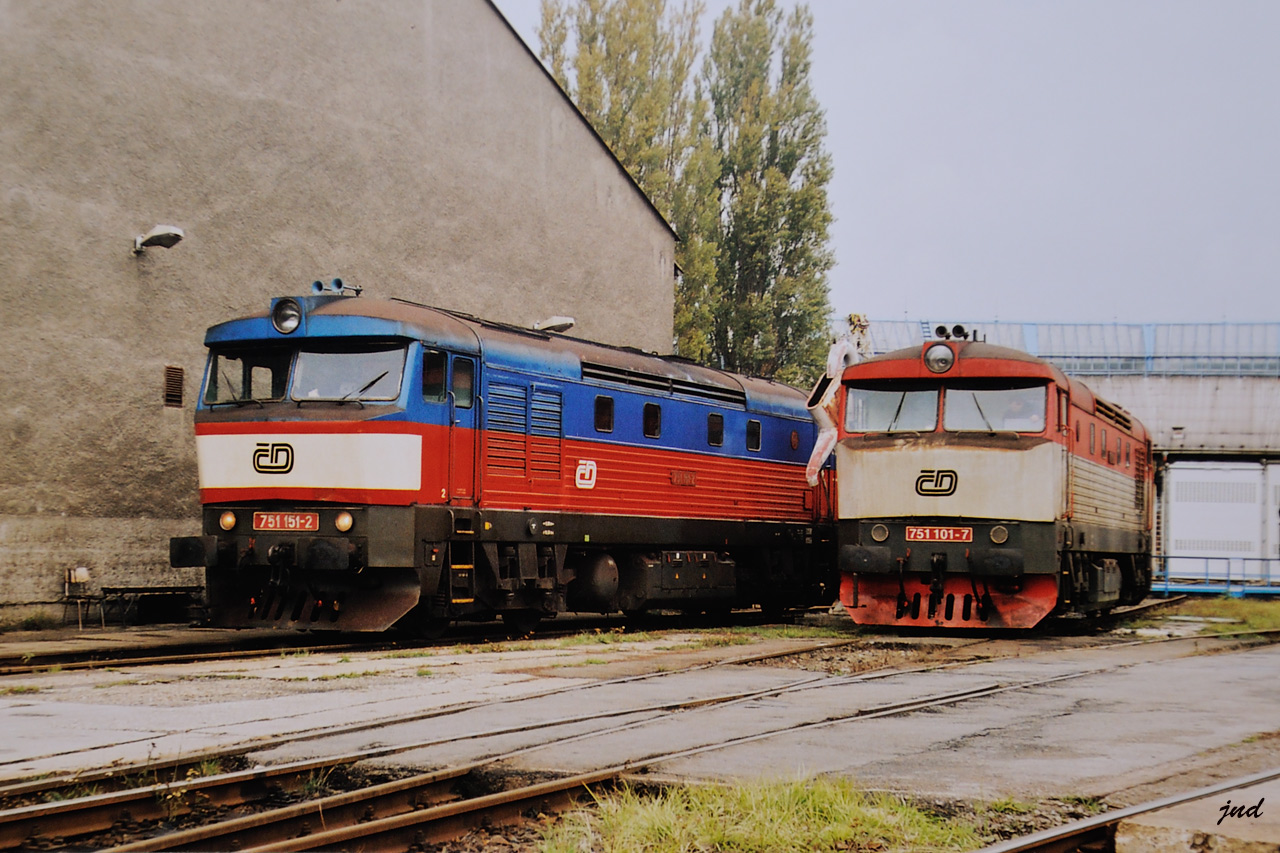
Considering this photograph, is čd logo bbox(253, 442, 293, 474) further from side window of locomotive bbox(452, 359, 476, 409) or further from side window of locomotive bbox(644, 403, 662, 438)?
side window of locomotive bbox(644, 403, 662, 438)

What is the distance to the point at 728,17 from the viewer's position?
46.8 metres

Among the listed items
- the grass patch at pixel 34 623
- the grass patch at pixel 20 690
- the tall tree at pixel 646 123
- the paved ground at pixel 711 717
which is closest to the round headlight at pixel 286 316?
the paved ground at pixel 711 717

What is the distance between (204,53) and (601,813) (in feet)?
53.0

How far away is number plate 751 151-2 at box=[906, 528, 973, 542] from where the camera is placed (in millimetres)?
16609

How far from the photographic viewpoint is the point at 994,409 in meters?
17.1

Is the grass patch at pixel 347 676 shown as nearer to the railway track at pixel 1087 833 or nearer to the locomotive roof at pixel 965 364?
the railway track at pixel 1087 833

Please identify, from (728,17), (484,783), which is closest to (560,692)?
(484,783)

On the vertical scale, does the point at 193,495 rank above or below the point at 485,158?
below

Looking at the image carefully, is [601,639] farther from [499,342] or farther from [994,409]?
[994,409]

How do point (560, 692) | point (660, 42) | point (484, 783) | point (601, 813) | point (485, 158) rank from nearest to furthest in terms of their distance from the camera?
point (601, 813)
point (484, 783)
point (560, 692)
point (485, 158)
point (660, 42)

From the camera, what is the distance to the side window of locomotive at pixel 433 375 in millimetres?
14258

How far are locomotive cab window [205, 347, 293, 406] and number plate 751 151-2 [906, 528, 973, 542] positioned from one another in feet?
25.7

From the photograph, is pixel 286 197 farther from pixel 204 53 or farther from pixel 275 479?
pixel 275 479

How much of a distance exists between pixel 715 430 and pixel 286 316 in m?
7.33
